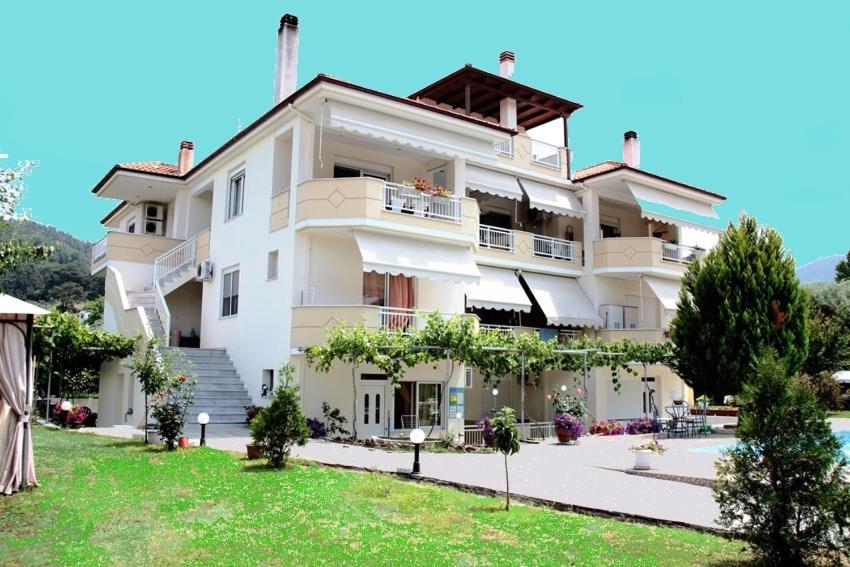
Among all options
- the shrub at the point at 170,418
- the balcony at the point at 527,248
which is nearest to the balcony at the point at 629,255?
the balcony at the point at 527,248

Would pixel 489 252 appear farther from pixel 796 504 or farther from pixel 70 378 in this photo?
pixel 796 504

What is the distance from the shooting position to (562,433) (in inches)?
840

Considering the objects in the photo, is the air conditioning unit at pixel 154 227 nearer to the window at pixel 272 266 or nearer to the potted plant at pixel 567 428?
the window at pixel 272 266

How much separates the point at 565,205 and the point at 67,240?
76.6 m

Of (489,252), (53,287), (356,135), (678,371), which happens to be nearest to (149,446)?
(356,135)

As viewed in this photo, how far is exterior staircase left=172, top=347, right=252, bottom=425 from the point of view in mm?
21516

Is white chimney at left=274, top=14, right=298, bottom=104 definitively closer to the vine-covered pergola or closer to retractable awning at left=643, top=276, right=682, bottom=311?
the vine-covered pergola

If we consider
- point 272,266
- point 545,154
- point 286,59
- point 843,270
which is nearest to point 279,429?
point 272,266

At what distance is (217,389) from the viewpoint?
22.7 meters

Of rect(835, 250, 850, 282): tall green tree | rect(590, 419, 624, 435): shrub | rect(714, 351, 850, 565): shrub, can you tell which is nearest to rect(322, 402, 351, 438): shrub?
rect(590, 419, 624, 435): shrub

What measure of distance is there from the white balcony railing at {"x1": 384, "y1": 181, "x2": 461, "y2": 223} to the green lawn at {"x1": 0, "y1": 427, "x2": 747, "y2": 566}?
460 inches

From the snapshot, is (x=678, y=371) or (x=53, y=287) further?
(x=53, y=287)

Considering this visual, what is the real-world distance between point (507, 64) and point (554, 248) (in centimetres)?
864

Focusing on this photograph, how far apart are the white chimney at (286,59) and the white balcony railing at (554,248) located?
1160 centimetres
